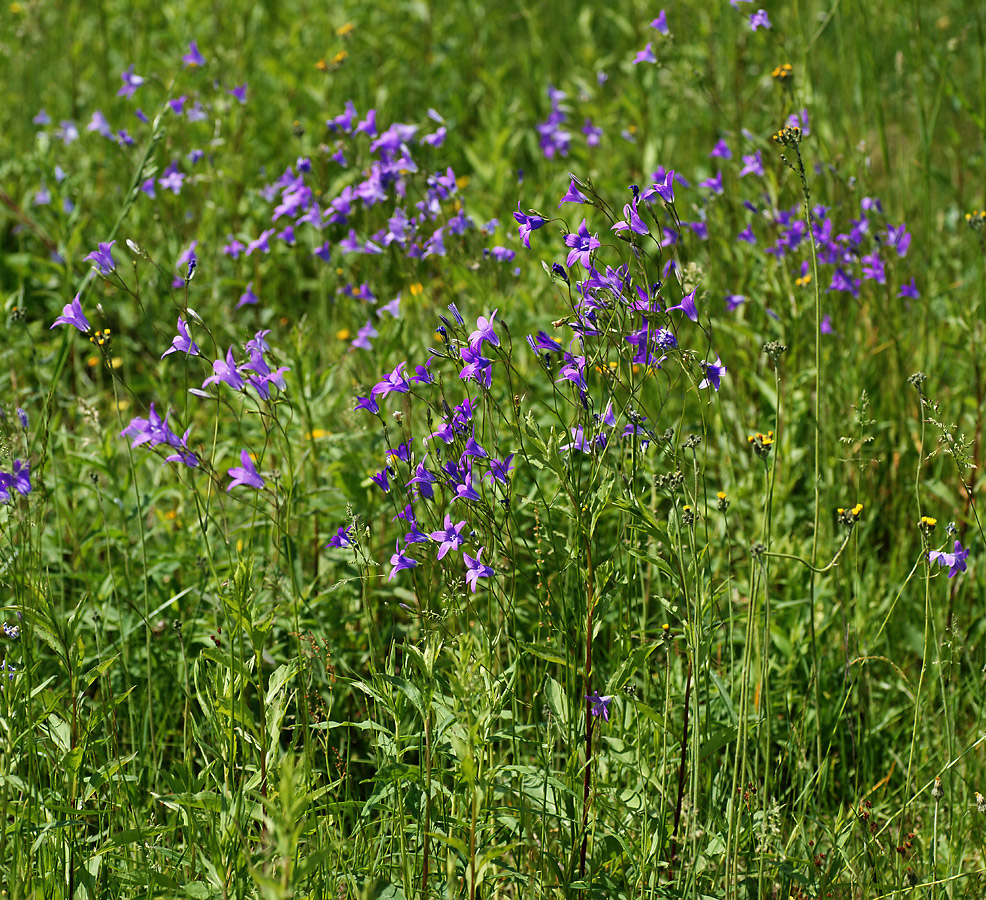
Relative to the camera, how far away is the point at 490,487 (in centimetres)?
228

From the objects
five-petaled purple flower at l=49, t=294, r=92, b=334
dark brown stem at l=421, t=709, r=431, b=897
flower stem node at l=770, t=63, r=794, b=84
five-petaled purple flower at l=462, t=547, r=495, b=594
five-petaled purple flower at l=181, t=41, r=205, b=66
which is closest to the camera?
dark brown stem at l=421, t=709, r=431, b=897

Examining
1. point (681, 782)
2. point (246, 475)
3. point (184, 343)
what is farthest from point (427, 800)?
point (184, 343)

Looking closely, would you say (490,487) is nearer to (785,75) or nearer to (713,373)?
(713,373)

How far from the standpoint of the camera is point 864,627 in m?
2.50

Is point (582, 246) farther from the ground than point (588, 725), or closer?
farther from the ground

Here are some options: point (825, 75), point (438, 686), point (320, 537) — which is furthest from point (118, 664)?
point (825, 75)

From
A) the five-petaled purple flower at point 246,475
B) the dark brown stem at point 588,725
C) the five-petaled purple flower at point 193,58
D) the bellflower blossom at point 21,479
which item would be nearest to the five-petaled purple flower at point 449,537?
the dark brown stem at point 588,725

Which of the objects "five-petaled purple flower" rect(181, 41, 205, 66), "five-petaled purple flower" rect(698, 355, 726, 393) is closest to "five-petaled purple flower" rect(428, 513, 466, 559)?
"five-petaled purple flower" rect(698, 355, 726, 393)

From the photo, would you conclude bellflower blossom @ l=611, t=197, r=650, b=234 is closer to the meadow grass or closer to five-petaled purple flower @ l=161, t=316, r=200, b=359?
the meadow grass

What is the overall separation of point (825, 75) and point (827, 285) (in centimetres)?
288

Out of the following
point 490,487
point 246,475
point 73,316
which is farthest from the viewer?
point 490,487

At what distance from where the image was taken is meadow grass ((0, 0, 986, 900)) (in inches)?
70.7

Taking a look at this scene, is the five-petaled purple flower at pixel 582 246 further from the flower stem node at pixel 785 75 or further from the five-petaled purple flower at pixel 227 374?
the flower stem node at pixel 785 75

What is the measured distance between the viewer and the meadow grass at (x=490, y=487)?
1796 mm
